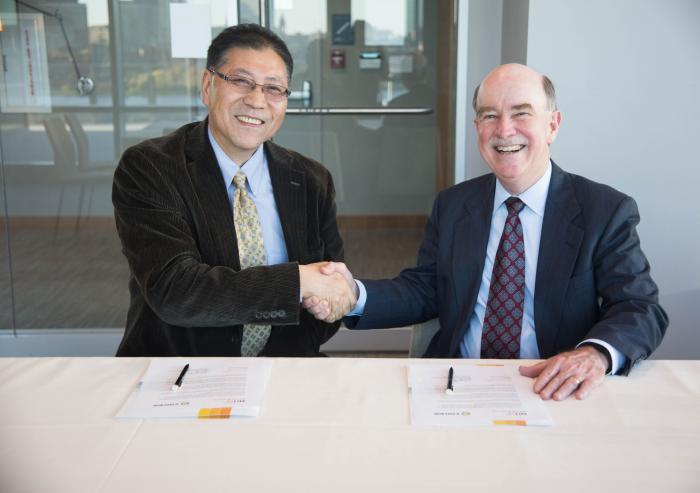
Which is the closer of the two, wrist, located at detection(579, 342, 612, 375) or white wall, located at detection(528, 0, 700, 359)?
wrist, located at detection(579, 342, 612, 375)

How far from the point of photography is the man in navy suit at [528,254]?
2.07m

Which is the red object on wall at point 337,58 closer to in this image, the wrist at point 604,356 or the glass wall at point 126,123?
the glass wall at point 126,123

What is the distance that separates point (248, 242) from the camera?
2.30 m

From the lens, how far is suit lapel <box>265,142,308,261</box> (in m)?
2.36

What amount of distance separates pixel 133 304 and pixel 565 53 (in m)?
2.23

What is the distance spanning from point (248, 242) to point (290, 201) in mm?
203

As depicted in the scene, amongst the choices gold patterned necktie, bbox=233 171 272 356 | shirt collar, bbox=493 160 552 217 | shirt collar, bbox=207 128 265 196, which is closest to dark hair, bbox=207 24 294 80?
shirt collar, bbox=207 128 265 196

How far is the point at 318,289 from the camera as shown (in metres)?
2.17

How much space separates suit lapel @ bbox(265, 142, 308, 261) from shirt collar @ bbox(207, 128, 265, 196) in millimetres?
41

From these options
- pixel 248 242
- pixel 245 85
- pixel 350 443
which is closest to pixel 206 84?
pixel 245 85

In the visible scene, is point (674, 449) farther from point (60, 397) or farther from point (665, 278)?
point (665, 278)

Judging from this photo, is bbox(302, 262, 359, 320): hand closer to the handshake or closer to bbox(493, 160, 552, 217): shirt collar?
the handshake

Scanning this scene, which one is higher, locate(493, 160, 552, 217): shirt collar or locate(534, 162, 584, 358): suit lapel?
locate(493, 160, 552, 217): shirt collar

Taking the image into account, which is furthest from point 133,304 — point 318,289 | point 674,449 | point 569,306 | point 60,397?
point 674,449
